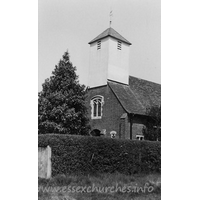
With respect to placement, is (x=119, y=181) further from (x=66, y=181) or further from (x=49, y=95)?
(x=49, y=95)

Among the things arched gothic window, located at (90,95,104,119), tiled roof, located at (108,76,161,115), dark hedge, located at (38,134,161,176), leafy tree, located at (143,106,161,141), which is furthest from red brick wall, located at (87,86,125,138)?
dark hedge, located at (38,134,161,176)

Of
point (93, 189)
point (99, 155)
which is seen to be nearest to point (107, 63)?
point (99, 155)

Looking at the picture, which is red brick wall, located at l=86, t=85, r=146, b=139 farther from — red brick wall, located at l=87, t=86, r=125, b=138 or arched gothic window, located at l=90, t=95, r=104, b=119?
arched gothic window, located at l=90, t=95, r=104, b=119

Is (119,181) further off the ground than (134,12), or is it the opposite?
(134,12)

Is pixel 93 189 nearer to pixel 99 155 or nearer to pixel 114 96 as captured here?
pixel 99 155

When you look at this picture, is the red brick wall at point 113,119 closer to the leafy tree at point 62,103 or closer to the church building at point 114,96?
the church building at point 114,96

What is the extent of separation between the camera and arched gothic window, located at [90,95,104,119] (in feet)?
70.7

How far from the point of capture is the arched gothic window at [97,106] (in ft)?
70.7

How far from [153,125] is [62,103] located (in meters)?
6.60

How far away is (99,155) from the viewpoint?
11844 millimetres

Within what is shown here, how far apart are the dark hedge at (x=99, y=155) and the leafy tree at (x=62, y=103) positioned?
2.10 meters
